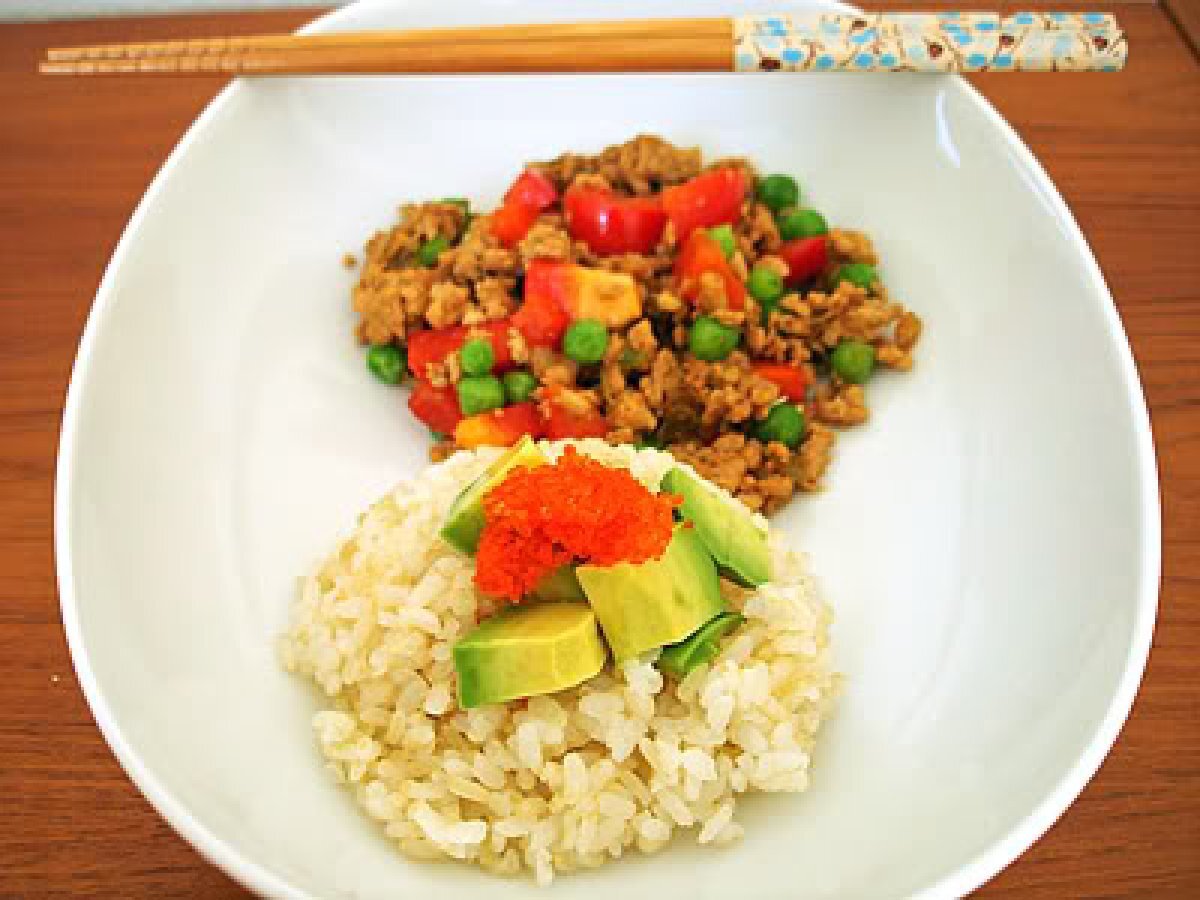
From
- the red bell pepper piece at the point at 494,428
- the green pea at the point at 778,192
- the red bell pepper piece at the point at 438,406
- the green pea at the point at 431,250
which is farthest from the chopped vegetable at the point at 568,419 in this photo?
the green pea at the point at 778,192

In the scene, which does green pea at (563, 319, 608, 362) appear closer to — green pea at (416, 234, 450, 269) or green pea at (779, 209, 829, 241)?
green pea at (416, 234, 450, 269)

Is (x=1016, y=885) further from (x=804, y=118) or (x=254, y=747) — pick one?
(x=804, y=118)

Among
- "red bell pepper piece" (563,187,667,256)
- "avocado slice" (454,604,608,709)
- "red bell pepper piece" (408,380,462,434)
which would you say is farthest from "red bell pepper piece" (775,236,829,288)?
"avocado slice" (454,604,608,709)

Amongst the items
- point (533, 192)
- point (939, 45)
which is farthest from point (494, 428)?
point (939, 45)

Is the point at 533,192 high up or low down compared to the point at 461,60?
down

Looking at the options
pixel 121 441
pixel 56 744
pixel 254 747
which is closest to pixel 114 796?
pixel 56 744

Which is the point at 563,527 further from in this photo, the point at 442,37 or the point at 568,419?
the point at 442,37
